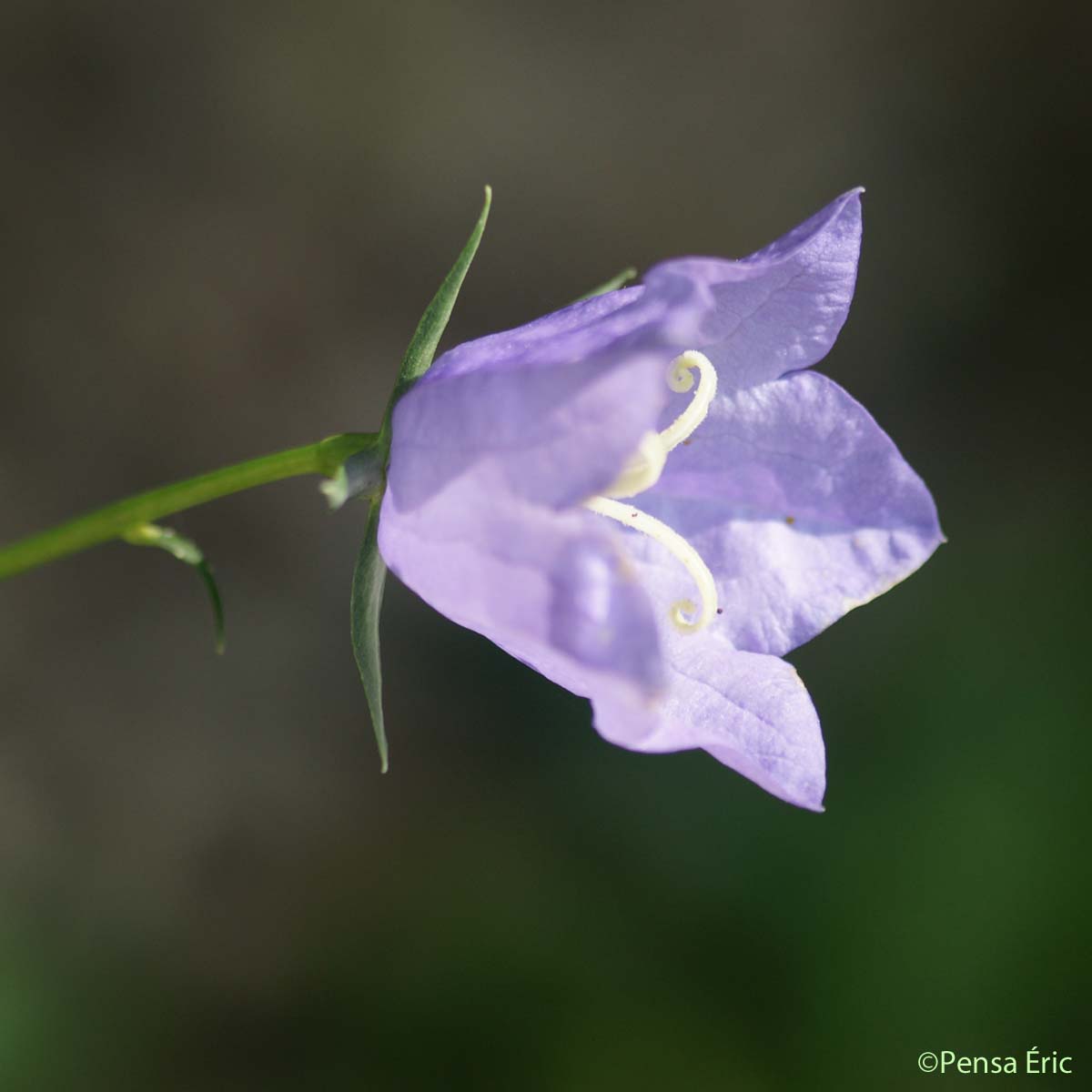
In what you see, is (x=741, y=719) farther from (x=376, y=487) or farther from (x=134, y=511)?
(x=134, y=511)

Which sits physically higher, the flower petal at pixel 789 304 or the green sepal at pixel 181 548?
the flower petal at pixel 789 304

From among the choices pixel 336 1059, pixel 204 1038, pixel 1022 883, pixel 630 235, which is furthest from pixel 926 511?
pixel 630 235

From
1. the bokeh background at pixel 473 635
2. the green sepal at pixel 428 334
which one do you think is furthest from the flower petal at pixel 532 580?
the bokeh background at pixel 473 635

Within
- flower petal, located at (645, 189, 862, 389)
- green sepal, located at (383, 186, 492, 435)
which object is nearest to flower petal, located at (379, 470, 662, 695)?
green sepal, located at (383, 186, 492, 435)

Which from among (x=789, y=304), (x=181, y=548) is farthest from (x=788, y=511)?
(x=181, y=548)

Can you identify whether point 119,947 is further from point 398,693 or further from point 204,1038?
point 398,693

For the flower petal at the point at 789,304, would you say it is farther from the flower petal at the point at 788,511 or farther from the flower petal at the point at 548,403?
the flower petal at the point at 548,403
